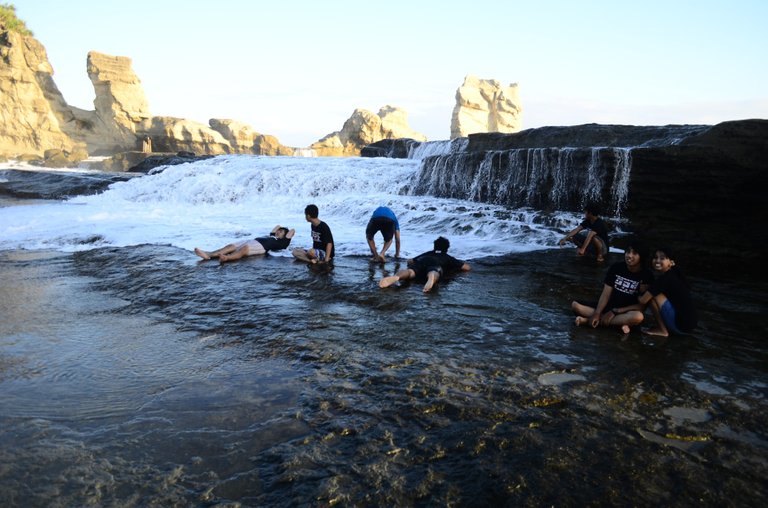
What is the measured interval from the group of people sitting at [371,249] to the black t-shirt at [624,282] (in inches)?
88.1

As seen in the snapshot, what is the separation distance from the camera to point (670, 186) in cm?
1059

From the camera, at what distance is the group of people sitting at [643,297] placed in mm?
4387

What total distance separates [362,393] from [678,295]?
315 cm

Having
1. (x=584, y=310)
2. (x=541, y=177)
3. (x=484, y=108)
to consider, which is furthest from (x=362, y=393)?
(x=484, y=108)

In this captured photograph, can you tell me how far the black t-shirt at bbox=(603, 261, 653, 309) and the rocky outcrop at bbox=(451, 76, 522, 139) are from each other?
261 ft

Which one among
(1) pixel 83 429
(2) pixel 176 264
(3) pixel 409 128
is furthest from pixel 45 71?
(1) pixel 83 429

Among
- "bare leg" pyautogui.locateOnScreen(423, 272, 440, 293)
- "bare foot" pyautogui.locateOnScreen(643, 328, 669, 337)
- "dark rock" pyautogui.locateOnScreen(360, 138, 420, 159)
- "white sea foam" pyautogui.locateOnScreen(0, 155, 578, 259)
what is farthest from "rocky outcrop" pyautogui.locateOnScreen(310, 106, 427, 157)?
"bare foot" pyautogui.locateOnScreen(643, 328, 669, 337)

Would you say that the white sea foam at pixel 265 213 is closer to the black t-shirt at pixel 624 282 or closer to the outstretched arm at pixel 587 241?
the outstretched arm at pixel 587 241

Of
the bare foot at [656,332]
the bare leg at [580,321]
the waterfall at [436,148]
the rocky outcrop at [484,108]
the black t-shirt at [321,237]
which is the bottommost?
the bare foot at [656,332]

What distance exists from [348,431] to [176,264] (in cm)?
597

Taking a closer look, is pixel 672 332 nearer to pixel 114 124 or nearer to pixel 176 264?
pixel 176 264

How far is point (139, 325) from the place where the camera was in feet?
15.7

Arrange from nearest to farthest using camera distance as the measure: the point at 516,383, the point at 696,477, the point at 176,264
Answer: the point at 696,477 < the point at 516,383 < the point at 176,264

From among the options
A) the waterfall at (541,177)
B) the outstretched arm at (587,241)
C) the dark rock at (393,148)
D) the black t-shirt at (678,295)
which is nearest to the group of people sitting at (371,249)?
the outstretched arm at (587,241)
